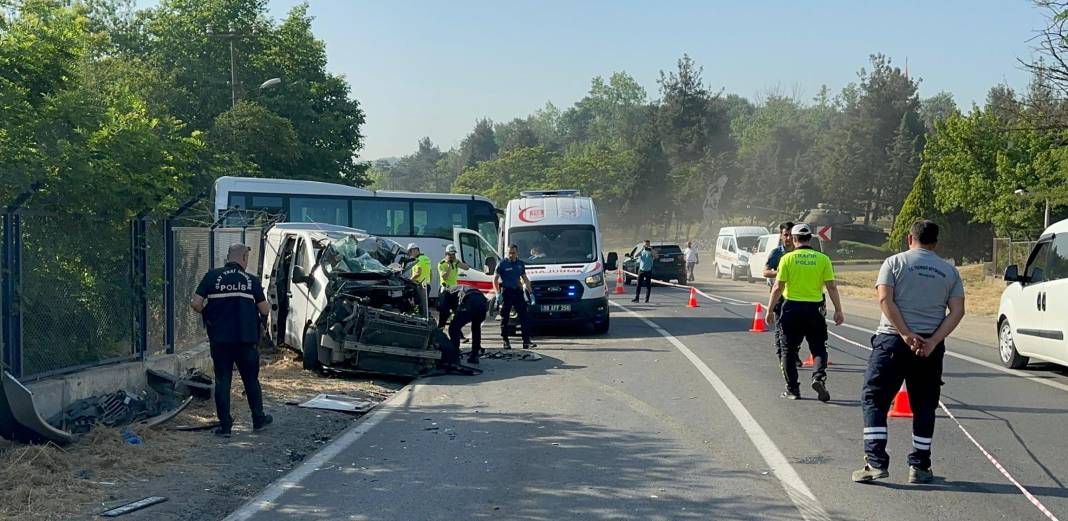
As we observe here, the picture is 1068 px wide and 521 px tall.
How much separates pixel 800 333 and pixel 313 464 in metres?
5.26

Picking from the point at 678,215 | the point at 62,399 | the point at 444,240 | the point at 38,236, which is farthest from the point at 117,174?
the point at 678,215

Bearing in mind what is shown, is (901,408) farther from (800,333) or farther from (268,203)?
(268,203)

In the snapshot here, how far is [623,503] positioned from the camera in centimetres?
664

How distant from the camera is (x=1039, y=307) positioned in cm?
1232

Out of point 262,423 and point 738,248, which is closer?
point 262,423

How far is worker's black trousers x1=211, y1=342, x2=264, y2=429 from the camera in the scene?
9.21 metres

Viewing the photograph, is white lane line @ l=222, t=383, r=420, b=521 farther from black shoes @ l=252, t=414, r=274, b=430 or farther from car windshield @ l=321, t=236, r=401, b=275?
car windshield @ l=321, t=236, r=401, b=275

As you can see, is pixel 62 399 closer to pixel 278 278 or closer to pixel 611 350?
pixel 278 278

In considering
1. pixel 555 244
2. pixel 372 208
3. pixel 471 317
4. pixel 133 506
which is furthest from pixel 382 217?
pixel 133 506

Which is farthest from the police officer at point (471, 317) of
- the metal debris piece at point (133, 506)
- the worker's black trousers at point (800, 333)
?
the metal debris piece at point (133, 506)

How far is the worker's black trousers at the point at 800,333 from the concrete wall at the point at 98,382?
659 centimetres

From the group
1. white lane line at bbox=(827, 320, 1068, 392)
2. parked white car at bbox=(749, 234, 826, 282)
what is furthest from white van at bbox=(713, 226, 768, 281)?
white lane line at bbox=(827, 320, 1068, 392)

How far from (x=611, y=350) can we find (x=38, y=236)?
9.29 m

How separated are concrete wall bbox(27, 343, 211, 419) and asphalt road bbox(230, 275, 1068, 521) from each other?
2.40 metres
